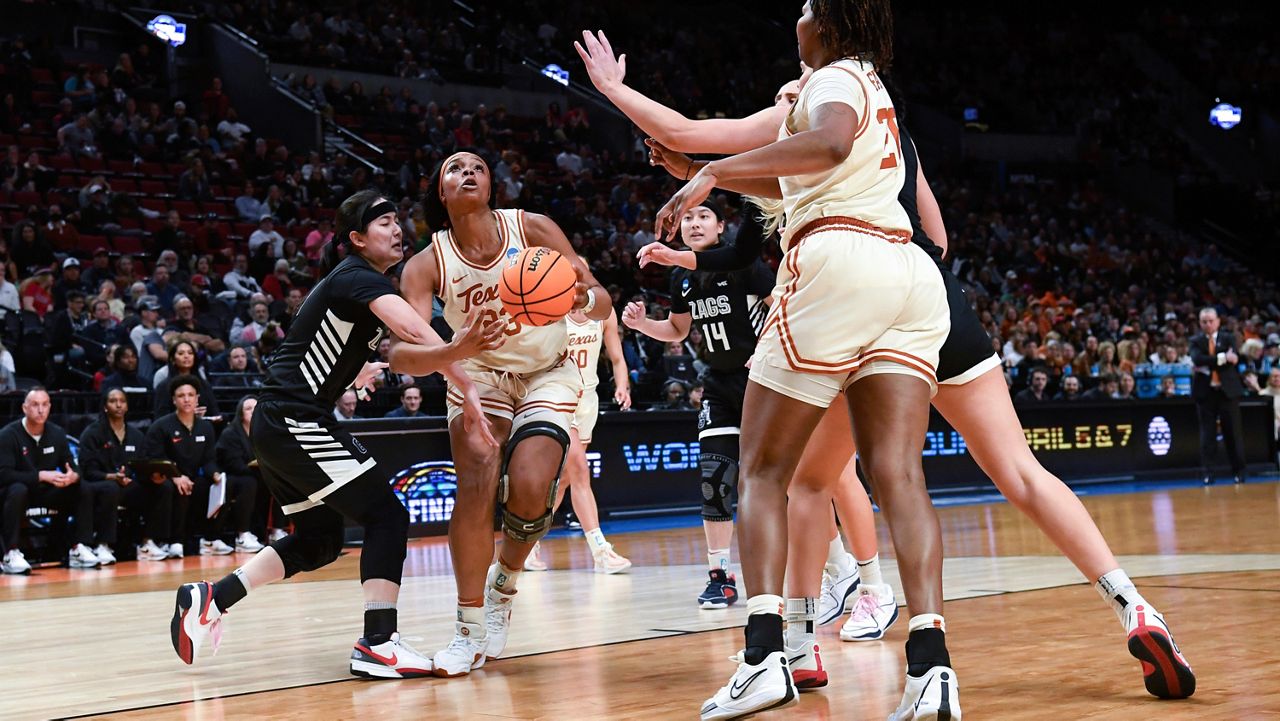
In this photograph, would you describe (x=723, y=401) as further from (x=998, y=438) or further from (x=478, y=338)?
(x=998, y=438)

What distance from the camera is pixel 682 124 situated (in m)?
4.09

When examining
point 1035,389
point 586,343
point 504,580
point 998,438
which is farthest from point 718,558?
point 1035,389

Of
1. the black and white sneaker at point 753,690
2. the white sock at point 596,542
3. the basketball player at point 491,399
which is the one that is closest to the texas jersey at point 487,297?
the basketball player at point 491,399

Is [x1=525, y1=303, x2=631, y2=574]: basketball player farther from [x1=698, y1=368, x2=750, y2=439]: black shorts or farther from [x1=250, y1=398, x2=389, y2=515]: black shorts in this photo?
[x1=250, y1=398, x2=389, y2=515]: black shorts

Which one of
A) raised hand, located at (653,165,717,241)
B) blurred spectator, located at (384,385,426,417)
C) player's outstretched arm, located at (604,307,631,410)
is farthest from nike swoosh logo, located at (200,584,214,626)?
blurred spectator, located at (384,385,426,417)

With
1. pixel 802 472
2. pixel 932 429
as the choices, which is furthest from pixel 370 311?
pixel 932 429

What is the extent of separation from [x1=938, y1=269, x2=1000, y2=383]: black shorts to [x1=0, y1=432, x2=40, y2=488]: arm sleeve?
8.82 meters

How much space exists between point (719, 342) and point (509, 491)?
7.95ft

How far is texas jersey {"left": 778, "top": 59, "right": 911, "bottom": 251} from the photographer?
3713 millimetres

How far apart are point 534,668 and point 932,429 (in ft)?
37.2

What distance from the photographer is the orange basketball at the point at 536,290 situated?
15.8ft

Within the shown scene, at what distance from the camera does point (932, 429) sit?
15500 millimetres

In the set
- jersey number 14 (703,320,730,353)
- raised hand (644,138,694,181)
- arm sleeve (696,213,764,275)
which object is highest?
raised hand (644,138,694,181)

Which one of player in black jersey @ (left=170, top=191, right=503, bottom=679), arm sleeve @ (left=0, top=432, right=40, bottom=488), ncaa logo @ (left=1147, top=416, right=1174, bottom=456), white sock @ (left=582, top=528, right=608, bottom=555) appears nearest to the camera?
player in black jersey @ (left=170, top=191, right=503, bottom=679)
